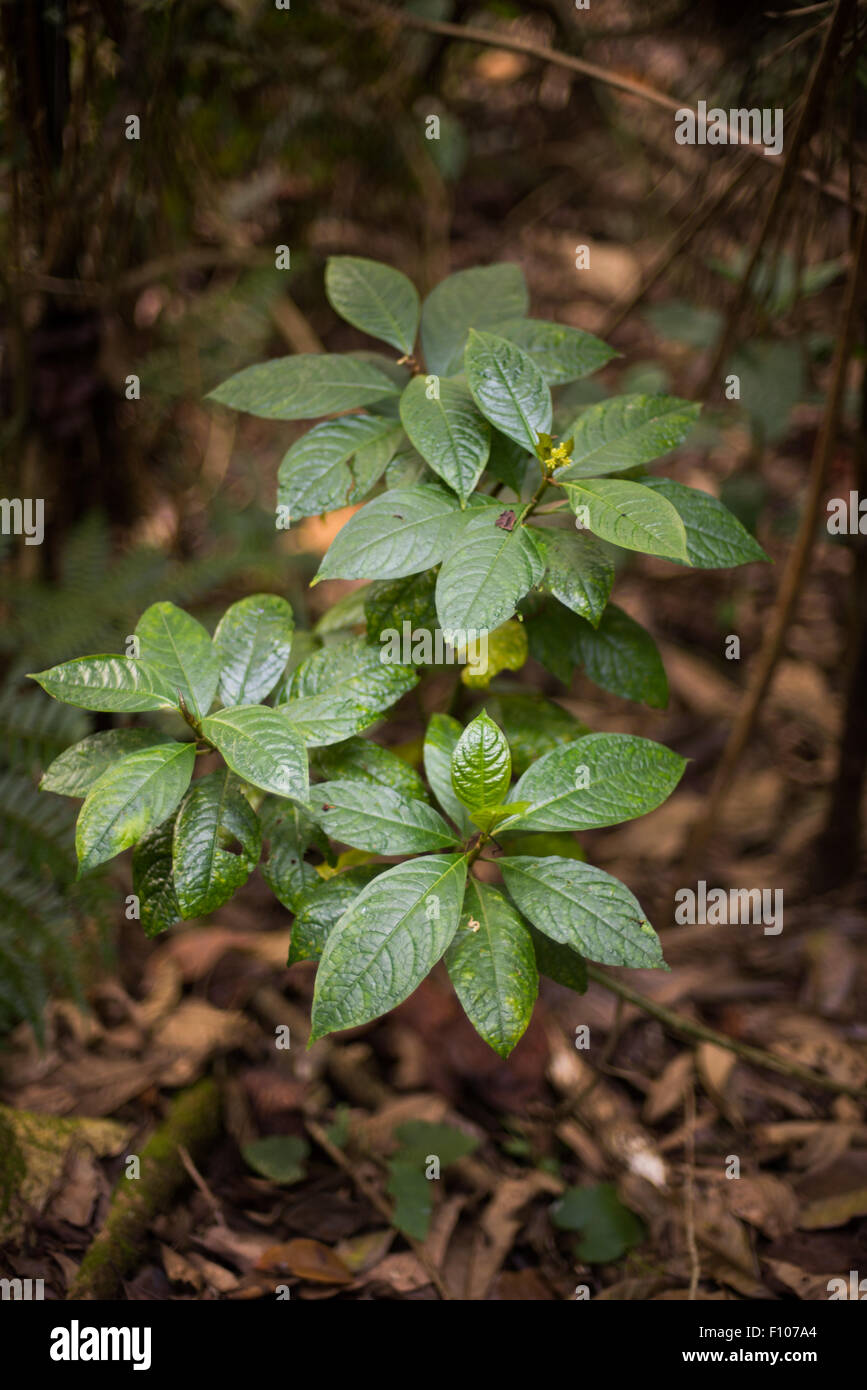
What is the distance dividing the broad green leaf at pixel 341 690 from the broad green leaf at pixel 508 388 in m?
0.37

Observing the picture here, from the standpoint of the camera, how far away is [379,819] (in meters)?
1.26

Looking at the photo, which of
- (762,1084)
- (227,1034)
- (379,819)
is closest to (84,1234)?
(227,1034)

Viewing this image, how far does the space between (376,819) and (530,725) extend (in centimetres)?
35

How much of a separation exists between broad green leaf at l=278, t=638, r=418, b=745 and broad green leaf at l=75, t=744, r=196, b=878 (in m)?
0.17

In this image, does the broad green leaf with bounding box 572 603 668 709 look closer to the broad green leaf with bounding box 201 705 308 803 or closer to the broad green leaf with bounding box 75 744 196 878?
the broad green leaf with bounding box 201 705 308 803

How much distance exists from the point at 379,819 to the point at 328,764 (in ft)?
0.44

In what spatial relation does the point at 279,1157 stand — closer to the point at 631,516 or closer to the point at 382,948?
the point at 382,948

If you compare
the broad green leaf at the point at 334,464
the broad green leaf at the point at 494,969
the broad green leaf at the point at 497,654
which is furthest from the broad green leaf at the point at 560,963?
the broad green leaf at the point at 334,464

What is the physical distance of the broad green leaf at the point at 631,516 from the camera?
110 cm

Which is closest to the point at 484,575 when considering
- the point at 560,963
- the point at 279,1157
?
the point at 560,963

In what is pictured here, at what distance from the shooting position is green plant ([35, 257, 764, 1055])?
1122mm

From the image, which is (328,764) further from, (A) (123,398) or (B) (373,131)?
(B) (373,131)

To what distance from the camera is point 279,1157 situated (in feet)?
6.03

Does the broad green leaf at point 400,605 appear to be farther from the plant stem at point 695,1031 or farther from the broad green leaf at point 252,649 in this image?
the plant stem at point 695,1031
